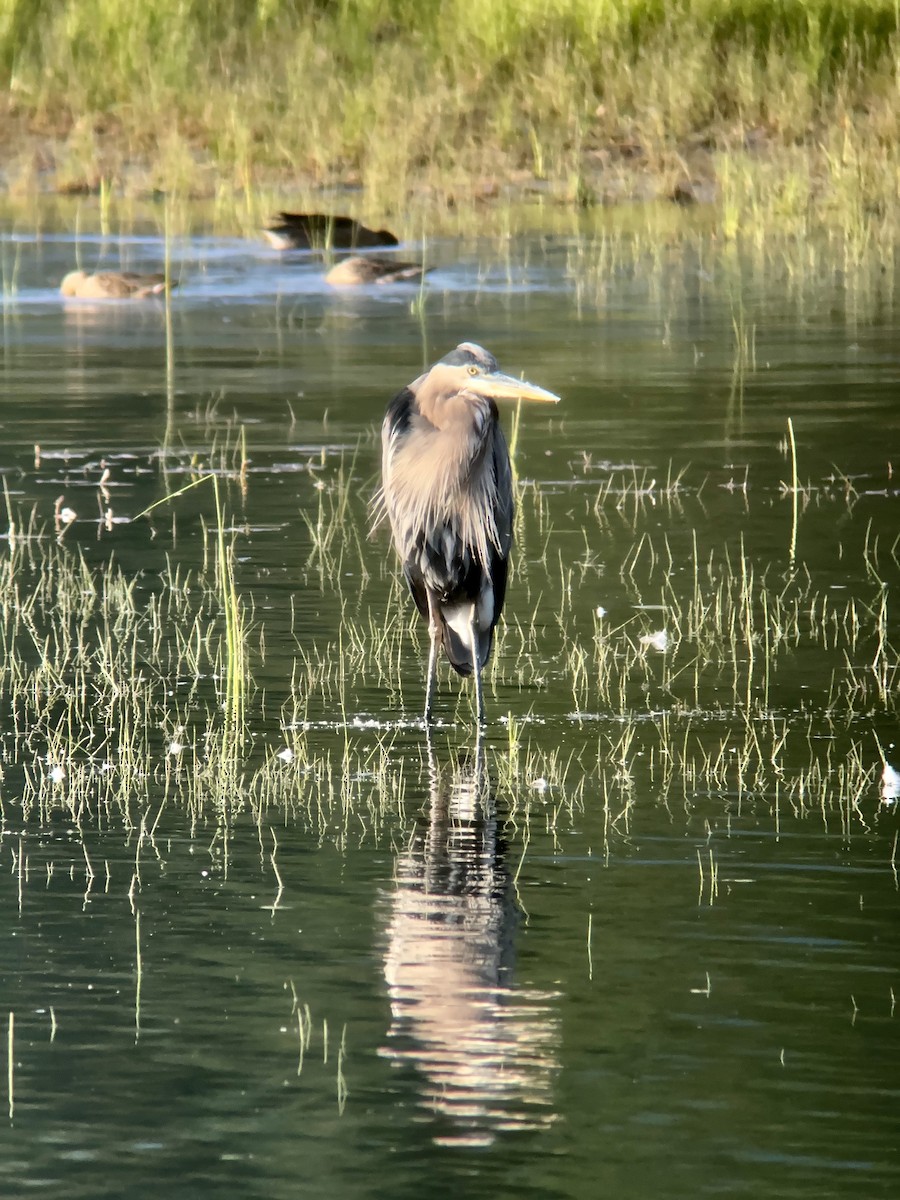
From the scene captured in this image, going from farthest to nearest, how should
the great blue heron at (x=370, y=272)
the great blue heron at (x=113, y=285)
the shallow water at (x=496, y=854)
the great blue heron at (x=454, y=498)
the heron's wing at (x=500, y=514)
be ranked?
1. the great blue heron at (x=370, y=272)
2. the great blue heron at (x=113, y=285)
3. the heron's wing at (x=500, y=514)
4. the great blue heron at (x=454, y=498)
5. the shallow water at (x=496, y=854)

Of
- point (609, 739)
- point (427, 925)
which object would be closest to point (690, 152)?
point (609, 739)

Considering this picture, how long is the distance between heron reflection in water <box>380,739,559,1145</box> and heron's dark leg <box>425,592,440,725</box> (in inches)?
43.0

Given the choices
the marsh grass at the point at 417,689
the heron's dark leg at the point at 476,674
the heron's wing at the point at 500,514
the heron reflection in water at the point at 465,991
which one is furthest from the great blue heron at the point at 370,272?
the heron reflection in water at the point at 465,991

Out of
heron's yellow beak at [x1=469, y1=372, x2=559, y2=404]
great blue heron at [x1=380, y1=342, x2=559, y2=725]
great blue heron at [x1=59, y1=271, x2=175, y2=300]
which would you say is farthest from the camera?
great blue heron at [x1=59, y1=271, x2=175, y2=300]

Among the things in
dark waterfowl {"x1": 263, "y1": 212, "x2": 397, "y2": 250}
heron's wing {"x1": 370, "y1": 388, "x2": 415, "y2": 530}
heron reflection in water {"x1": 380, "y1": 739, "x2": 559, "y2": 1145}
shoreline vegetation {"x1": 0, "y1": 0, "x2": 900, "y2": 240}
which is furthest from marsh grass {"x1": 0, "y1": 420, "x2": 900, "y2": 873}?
shoreline vegetation {"x1": 0, "y1": 0, "x2": 900, "y2": 240}

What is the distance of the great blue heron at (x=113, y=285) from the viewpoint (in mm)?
18922

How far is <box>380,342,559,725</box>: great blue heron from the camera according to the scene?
312 inches

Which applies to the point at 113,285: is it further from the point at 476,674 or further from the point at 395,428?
the point at 476,674

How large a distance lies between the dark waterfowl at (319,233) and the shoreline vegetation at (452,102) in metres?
1.52

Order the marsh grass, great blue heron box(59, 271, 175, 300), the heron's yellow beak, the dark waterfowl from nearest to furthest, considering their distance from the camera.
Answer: the marsh grass
the heron's yellow beak
great blue heron box(59, 271, 175, 300)
the dark waterfowl

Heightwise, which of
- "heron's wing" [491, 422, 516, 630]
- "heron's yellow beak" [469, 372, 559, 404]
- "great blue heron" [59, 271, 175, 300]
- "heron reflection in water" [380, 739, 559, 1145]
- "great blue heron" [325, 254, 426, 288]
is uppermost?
"great blue heron" [325, 254, 426, 288]

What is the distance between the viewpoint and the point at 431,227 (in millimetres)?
22469

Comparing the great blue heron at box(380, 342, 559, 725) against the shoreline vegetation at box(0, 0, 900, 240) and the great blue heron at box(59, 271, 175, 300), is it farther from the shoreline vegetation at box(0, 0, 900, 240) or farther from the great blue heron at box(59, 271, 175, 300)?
the shoreline vegetation at box(0, 0, 900, 240)

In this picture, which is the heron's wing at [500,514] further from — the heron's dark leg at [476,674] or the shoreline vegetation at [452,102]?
A: the shoreline vegetation at [452,102]
